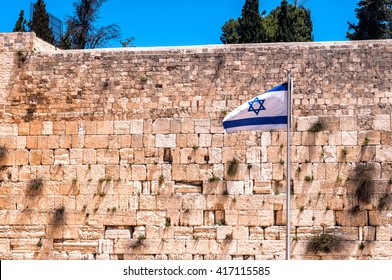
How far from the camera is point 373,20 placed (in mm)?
26969

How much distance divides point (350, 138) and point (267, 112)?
2832 mm

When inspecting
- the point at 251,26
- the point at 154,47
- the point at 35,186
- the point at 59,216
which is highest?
the point at 251,26

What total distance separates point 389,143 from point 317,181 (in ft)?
4.64

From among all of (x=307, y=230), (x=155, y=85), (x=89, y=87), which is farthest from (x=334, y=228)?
(x=89, y=87)

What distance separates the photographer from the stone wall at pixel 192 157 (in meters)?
14.8

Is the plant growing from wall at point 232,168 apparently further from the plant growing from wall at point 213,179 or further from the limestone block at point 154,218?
the limestone block at point 154,218

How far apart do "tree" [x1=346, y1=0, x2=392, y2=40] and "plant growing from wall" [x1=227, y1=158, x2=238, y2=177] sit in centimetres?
1259

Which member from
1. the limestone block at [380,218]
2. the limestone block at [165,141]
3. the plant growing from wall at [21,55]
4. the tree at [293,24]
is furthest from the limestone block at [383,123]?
the tree at [293,24]

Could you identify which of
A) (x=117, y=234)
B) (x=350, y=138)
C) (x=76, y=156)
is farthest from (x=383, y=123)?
(x=76, y=156)

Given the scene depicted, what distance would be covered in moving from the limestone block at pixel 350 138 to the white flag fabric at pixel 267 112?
105 inches

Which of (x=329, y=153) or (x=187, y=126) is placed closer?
(x=329, y=153)

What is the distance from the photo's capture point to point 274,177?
1495 cm

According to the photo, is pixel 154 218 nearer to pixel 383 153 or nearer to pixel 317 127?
pixel 317 127

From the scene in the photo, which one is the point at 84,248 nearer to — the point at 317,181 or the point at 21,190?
the point at 21,190
